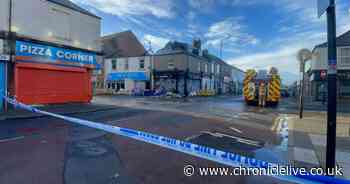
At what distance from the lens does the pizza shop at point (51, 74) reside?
1331 cm

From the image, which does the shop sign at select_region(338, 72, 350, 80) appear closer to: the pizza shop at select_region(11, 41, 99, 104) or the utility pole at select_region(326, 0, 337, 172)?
the pizza shop at select_region(11, 41, 99, 104)

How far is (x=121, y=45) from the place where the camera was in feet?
134

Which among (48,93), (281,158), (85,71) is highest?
(85,71)

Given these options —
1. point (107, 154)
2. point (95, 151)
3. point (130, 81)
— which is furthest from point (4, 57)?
point (130, 81)

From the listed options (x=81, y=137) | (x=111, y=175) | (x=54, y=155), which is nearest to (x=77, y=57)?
(x=81, y=137)

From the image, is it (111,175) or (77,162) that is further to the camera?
(77,162)

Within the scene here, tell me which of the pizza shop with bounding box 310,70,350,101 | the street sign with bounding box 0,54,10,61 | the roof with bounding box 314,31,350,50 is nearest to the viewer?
the street sign with bounding box 0,54,10,61

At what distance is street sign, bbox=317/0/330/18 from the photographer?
3398 millimetres

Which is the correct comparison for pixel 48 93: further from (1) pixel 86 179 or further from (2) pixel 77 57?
(1) pixel 86 179

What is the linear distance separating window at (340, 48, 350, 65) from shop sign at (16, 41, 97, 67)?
1039 inches

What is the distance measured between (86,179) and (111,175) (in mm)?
422

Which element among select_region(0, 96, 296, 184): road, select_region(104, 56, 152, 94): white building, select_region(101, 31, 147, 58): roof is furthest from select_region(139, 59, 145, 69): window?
select_region(0, 96, 296, 184): road

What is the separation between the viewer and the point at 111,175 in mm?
3934

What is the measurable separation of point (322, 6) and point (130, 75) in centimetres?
3426
